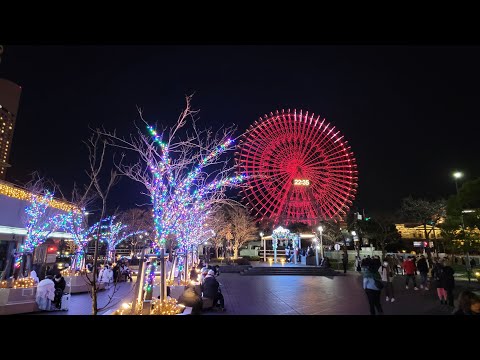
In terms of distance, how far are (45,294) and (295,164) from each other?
2735 cm

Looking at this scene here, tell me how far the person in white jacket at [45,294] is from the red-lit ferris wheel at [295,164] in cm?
2409

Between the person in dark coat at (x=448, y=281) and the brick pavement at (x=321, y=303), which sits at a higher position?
the person in dark coat at (x=448, y=281)

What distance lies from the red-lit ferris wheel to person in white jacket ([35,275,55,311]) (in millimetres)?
24094

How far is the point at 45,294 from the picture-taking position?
32.2 feet

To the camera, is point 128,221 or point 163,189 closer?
point 163,189

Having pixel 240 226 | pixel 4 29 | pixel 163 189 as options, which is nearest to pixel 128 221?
pixel 240 226

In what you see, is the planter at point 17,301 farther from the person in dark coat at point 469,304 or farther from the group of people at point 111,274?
the person in dark coat at point 469,304

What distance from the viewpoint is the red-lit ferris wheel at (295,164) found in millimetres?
32906

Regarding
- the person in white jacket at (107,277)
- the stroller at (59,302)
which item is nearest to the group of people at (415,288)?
the stroller at (59,302)

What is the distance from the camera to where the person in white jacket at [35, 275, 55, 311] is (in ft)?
32.2
